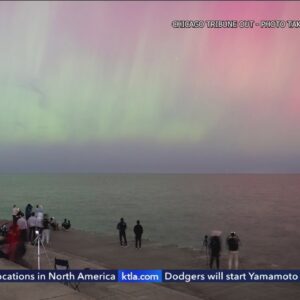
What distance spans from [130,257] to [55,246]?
14.1 feet

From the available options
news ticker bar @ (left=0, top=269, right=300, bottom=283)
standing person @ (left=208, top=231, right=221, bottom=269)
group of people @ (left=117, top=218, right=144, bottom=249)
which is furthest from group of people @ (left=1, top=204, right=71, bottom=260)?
standing person @ (left=208, top=231, right=221, bottom=269)

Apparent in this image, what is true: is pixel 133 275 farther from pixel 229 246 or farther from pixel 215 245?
pixel 215 245

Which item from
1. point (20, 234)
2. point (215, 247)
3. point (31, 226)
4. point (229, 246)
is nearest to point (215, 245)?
point (215, 247)

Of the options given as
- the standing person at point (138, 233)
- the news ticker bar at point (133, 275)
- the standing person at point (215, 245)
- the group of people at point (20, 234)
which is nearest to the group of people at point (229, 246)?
the standing person at point (215, 245)

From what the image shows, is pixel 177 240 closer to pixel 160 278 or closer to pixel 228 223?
pixel 228 223

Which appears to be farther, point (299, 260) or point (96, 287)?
point (299, 260)

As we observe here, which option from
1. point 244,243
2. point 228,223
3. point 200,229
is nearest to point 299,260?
point 244,243

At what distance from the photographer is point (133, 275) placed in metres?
10.9

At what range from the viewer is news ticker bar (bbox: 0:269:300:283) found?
33.1ft

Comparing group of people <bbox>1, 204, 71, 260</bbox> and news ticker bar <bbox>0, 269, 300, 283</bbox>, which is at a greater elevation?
group of people <bbox>1, 204, 71, 260</bbox>

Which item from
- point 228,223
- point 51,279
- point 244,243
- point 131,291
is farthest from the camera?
point 228,223

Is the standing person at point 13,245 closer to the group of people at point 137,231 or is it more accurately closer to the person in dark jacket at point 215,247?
the person in dark jacket at point 215,247

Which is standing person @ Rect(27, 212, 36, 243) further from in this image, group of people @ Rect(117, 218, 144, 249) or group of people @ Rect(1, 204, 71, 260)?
group of people @ Rect(117, 218, 144, 249)

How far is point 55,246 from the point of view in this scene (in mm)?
19938
